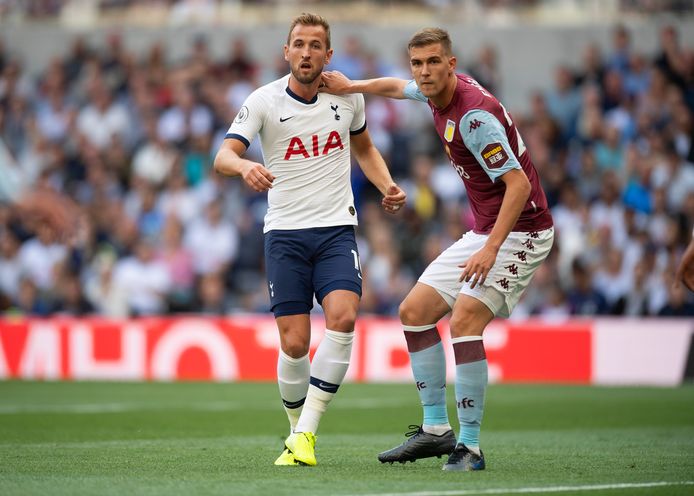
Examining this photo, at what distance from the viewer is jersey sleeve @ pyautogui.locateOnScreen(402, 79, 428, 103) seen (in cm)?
861

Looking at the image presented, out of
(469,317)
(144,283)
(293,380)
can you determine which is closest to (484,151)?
(469,317)

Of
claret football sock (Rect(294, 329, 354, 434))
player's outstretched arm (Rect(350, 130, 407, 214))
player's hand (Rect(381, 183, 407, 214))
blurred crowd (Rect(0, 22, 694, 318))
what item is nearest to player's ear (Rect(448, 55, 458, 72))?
player's hand (Rect(381, 183, 407, 214))

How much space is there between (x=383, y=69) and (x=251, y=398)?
7753 mm

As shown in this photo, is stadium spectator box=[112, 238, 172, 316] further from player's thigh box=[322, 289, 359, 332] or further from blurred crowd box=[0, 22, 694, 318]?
player's thigh box=[322, 289, 359, 332]

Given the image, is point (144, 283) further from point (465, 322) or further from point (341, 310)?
point (465, 322)

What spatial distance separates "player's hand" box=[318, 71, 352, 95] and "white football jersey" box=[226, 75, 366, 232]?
1.9 inches

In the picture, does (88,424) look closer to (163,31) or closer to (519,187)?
(519,187)

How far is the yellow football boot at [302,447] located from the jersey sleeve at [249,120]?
196cm

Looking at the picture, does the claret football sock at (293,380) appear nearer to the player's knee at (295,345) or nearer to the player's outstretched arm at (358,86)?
the player's knee at (295,345)

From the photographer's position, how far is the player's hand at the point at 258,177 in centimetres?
739

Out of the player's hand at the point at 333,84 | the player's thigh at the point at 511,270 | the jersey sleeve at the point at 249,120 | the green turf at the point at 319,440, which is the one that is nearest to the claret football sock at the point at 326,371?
the green turf at the point at 319,440

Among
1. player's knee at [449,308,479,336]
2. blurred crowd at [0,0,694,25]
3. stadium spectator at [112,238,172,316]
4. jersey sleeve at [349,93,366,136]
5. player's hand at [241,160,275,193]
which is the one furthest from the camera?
blurred crowd at [0,0,694,25]

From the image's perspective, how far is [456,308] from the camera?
7902mm

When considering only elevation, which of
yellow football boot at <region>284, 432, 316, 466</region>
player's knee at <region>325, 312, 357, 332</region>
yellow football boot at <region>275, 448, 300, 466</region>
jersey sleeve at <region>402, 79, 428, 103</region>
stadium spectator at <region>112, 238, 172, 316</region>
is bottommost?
stadium spectator at <region>112, 238, 172, 316</region>
